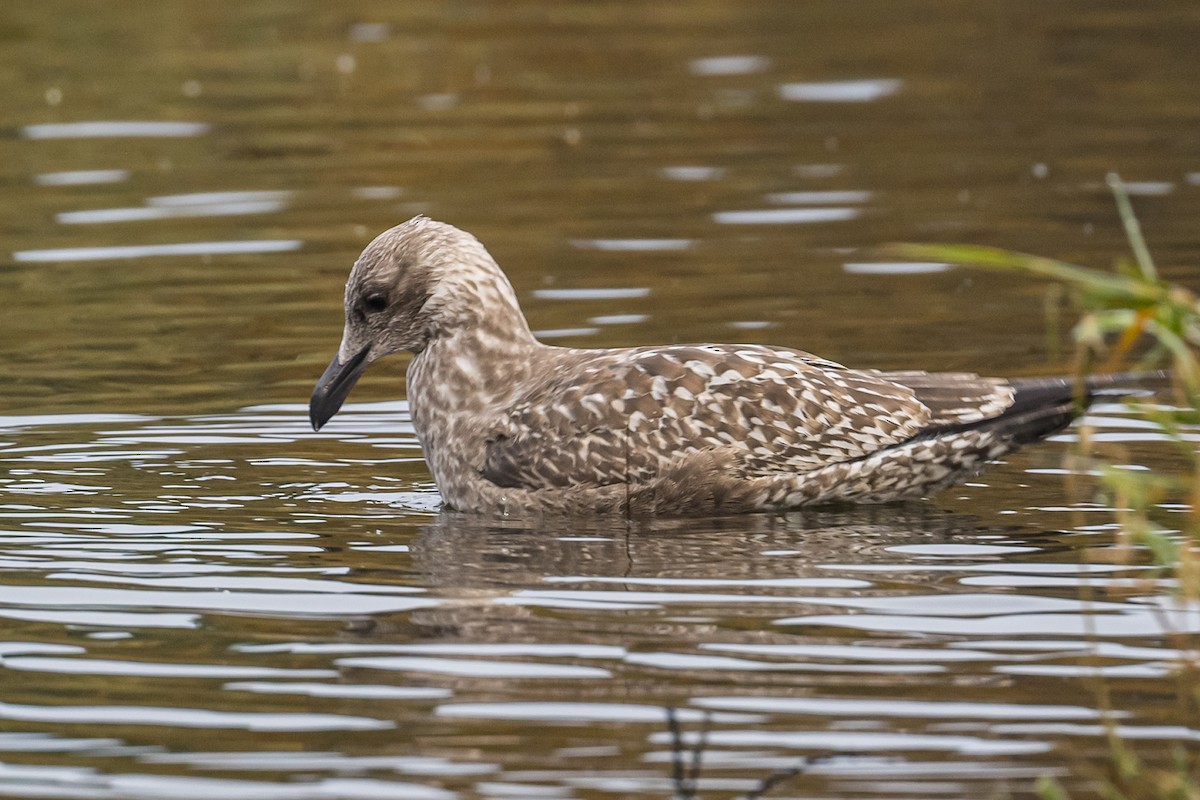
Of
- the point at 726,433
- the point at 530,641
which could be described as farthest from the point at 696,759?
the point at 726,433

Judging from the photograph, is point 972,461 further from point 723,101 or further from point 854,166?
point 723,101

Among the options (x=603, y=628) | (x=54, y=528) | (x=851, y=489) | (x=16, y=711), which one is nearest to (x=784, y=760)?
(x=603, y=628)

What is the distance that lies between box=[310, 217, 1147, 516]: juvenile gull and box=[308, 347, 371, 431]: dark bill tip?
1.77ft

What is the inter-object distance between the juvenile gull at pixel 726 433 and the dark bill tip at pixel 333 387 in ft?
1.77

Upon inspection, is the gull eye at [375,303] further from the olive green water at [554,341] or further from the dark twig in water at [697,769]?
the dark twig in water at [697,769]

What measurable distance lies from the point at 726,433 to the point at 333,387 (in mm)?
1747

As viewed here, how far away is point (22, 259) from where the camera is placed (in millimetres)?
14773

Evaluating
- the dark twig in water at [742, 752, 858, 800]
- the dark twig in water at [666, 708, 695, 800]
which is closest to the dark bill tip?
the dark twig in water at [742, 752, 858, 800]

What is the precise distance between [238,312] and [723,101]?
24.7 ft

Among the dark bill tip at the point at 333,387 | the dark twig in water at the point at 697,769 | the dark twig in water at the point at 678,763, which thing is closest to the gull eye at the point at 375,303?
the dark bill tip at the point at 333,387

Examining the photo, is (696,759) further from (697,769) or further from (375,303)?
(375,303)

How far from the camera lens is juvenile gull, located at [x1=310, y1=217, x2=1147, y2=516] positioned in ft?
28.0

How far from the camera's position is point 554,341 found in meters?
11.9

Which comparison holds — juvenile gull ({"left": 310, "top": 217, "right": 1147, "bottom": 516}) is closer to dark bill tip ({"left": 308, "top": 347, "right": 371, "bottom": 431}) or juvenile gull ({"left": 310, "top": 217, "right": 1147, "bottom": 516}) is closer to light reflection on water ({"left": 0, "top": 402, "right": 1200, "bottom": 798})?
light reflection on water ({"left": 0, "top": 402, "right": 1200, "bottom": 798})
